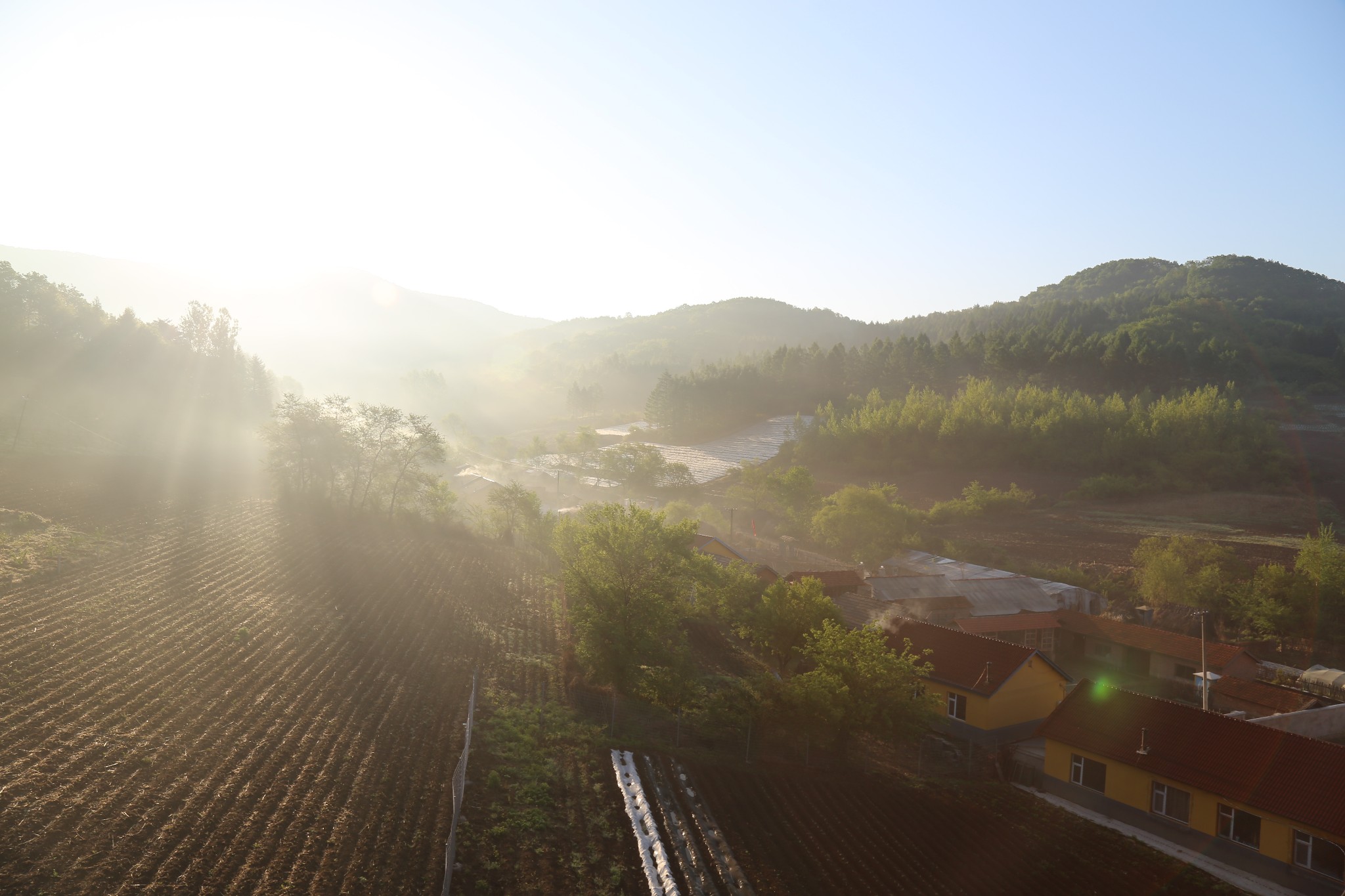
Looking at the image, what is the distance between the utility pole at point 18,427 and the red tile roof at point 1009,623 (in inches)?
1724

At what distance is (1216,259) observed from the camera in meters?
187

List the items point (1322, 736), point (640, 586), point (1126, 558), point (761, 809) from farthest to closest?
point (1126, 558)
point (640, 586)
point (1322, 736)
point (761, 809)

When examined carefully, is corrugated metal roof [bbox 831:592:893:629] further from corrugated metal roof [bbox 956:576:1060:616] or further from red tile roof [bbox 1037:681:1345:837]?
red tile roof [bbox 1037:681:1345:837]

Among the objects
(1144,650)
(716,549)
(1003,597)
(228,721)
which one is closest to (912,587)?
(1003,597)

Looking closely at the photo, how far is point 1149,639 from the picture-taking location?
2964 cm

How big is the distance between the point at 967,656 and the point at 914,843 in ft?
33.7

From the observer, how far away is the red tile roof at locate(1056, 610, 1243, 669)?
90.5ft

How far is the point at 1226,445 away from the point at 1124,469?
9.70m

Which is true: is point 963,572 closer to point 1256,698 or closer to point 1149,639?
point 1149,639

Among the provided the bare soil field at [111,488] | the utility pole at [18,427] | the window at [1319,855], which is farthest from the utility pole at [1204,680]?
the utility pole at [18,427]

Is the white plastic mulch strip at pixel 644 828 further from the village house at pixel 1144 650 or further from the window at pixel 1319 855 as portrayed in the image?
the village house at pixel 1144 650

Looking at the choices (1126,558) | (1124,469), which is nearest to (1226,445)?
(1124,469)

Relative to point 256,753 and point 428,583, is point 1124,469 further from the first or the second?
point 256,753

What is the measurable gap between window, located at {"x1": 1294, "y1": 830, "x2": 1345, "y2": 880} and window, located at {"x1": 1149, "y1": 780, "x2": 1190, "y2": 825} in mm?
2054
